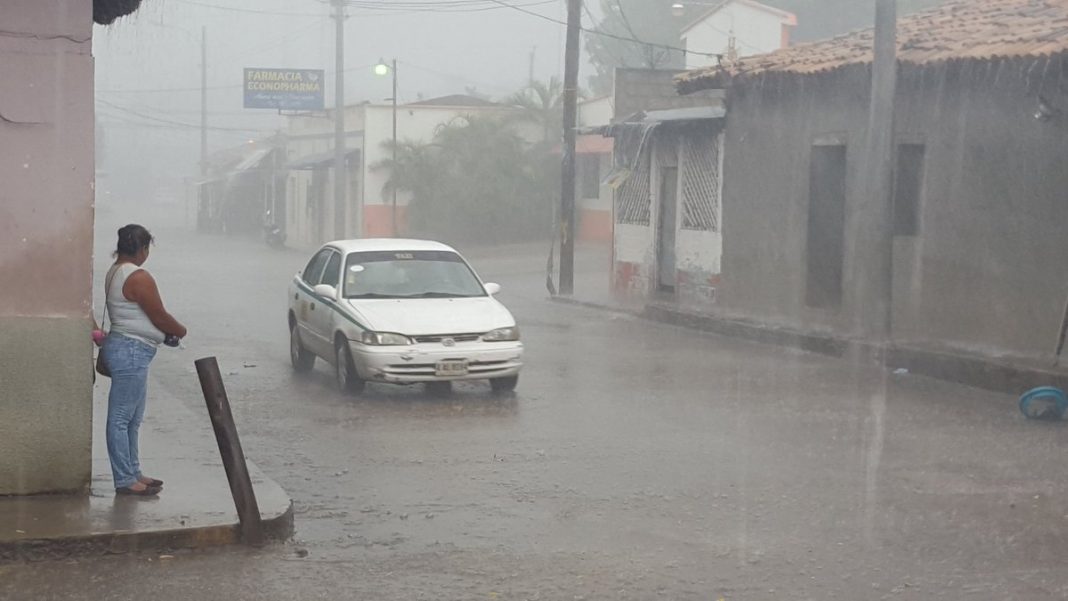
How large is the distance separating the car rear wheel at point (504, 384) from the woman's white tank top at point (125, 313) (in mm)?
5905

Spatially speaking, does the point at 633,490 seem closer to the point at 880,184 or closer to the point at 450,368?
the point at 450,368

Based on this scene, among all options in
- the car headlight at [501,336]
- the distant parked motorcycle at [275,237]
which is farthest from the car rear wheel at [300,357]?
the distant parked motorcycle at [275,237]

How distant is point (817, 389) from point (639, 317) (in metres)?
9.58

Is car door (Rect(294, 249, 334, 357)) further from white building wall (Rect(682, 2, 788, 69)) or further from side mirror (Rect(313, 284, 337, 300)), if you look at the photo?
white building wall (Rect(682, 2, 788, 69))

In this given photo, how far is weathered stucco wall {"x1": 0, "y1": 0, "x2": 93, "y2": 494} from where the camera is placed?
7.96 m

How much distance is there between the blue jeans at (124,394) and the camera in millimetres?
8195

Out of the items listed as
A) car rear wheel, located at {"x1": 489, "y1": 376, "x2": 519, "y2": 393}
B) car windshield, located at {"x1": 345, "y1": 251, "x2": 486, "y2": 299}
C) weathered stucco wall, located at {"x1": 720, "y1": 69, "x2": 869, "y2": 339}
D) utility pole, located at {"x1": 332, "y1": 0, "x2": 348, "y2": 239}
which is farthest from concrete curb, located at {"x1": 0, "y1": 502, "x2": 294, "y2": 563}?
utility pole, located at {"x1": 332, "y1": 0, "x2": 348, "y2": 239}

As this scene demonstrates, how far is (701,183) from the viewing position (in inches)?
976

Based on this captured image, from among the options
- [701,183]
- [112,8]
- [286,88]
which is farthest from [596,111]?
[112,8]

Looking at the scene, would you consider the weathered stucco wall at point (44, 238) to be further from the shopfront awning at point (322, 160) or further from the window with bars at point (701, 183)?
the shopfront awning at point (322, 160)

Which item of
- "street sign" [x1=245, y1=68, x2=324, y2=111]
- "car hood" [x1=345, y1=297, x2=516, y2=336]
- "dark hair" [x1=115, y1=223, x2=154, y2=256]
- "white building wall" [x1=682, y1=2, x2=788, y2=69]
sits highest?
"white building wall" [x1=682, y1=2, x2=788, y2=69]

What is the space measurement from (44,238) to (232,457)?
1619 millimetres

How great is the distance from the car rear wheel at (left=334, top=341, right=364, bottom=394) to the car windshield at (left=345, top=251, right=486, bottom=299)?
576 mm

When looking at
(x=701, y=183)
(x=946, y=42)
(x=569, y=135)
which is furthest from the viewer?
(x=569, y=135)
